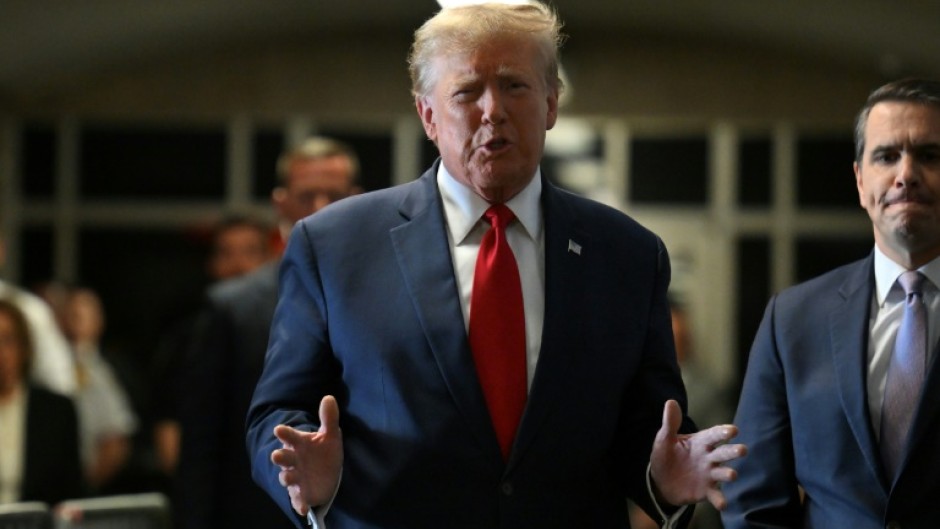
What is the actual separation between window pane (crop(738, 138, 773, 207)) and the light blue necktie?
9853 mm

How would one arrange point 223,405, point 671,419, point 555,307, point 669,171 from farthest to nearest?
point 669,171
point 223,405
point 555,307
point 671,419

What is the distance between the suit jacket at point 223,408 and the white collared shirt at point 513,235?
162 centimetres

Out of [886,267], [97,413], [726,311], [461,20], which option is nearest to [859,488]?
[886,267]

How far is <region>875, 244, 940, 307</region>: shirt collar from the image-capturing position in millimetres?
3084

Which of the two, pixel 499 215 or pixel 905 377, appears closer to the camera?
pixel 499 215

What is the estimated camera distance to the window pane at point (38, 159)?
42.1ft

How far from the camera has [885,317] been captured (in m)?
3.13

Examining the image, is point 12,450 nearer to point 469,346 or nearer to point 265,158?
point 469,346

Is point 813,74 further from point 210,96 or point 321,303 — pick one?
point 321,303

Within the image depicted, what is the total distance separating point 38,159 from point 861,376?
10.7 meters

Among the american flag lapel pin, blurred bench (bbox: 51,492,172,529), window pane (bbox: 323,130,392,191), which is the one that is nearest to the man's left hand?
the american flag lapel pin

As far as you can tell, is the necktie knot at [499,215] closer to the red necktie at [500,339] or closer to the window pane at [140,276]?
the red necktie at [500,339]

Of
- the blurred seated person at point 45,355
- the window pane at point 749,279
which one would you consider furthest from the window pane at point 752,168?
the blurred seated person at point 45,355

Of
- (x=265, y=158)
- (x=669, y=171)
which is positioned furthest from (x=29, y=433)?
(x=669, y=171)
